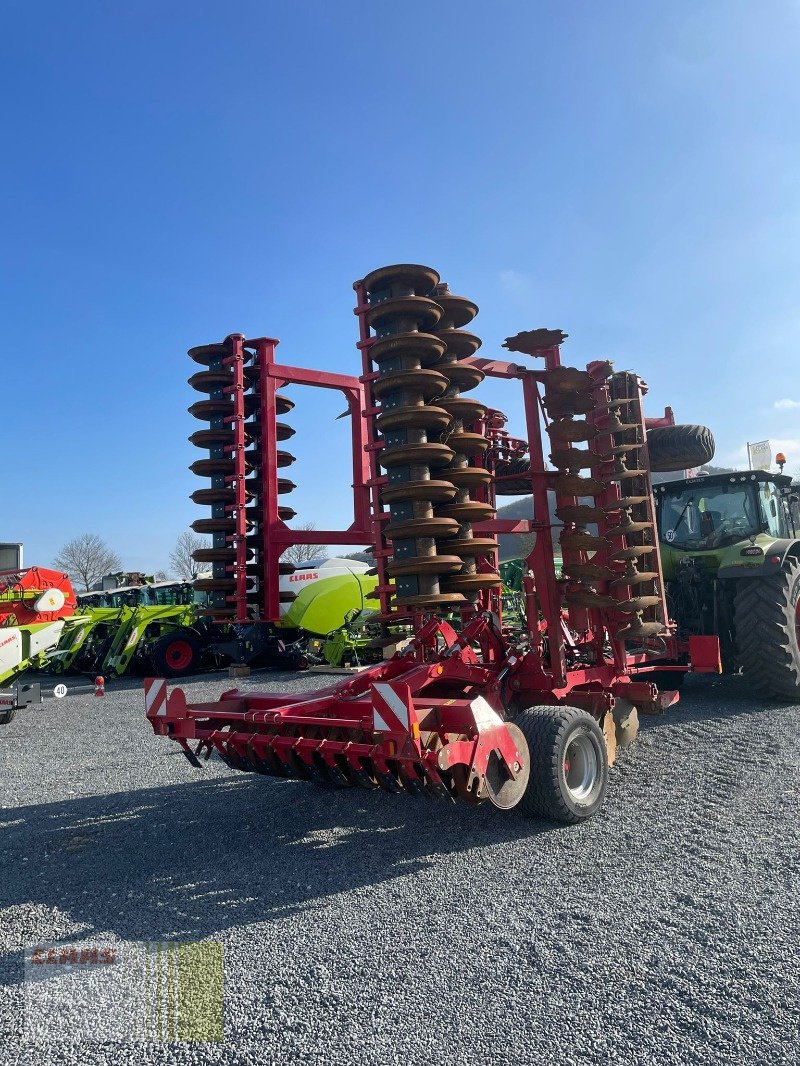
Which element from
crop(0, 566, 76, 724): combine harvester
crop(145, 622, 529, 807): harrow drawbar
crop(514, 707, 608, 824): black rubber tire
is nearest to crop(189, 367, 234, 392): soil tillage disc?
crop(145, 622, 529, 807): harrow drawbar

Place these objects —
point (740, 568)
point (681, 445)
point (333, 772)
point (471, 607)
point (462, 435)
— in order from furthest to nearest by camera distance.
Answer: point (740, 568)
point (681, 445)
point (471, 607)
point (462, 435)
point (333, 772)

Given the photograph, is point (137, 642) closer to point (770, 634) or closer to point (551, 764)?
point (770, 634)

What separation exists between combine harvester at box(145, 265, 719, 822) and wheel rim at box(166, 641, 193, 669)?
8.93m

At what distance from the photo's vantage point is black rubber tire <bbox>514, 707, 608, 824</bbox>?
4113 mm

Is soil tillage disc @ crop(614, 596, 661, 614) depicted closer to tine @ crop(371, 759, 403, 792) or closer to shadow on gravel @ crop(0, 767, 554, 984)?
shadow on gravel @ crop(0, 767, 554, 984)

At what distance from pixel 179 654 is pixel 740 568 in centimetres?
1018

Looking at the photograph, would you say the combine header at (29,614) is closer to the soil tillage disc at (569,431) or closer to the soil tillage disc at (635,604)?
the soil tillage disc at (569,431)

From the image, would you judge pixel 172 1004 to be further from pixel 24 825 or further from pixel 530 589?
pixel 530 589

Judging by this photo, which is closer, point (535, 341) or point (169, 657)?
point (535, 341)

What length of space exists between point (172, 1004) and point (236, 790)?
2.85 meters

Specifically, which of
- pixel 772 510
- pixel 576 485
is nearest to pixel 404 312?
pixel 576 485

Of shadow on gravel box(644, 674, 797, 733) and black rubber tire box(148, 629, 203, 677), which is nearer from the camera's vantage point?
shadow on gravel box(644, 674, 797, 733)

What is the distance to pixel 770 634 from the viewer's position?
708cm

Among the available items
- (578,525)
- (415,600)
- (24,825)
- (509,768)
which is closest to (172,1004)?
(509,768)
